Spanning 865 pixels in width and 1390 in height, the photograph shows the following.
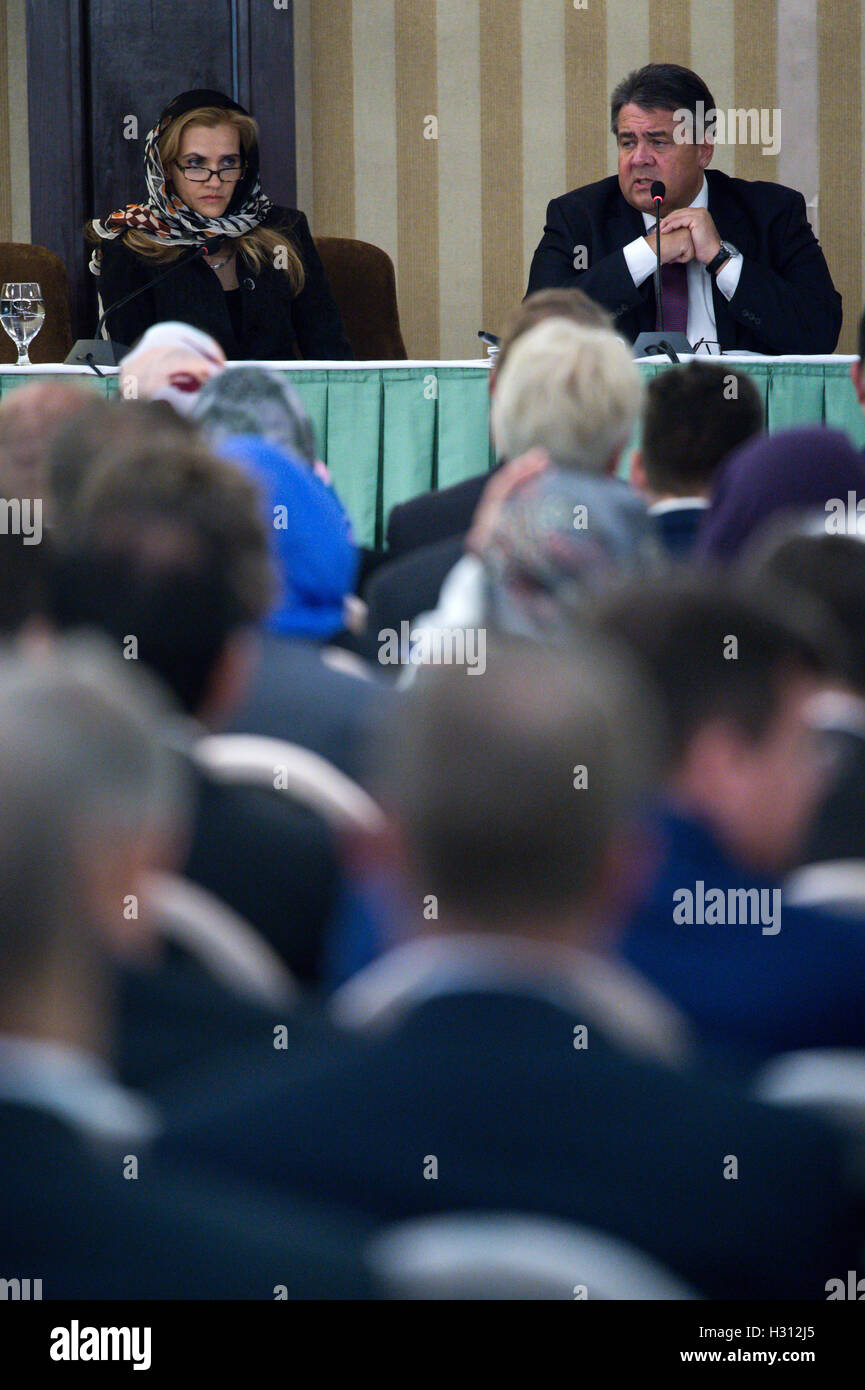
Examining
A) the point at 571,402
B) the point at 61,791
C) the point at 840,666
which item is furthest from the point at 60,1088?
the point at 571,402

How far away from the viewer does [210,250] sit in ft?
12.7

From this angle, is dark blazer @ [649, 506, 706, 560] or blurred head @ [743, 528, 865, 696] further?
dark blazer @ [649, 506, 706, 560]

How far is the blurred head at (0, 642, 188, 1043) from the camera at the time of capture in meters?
0.84

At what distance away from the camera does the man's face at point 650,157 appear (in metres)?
3.89

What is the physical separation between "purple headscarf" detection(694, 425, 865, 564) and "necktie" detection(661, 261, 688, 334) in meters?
1.87

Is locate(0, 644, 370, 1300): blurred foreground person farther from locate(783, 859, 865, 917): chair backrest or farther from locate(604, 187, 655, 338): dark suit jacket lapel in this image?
locate(604, 187, 655, 338): dark suit jacket lapel

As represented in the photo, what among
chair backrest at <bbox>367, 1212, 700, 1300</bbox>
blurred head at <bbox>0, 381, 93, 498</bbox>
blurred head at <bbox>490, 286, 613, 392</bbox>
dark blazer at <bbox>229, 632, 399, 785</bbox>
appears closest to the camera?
chair backrest at <bbox>367, 1212, 700, 1300</bbox>

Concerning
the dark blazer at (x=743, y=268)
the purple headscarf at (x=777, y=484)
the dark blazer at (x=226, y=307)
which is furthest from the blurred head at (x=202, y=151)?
the purple headscarf at (x=777, y=484)

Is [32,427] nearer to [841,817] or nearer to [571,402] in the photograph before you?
[571,402]

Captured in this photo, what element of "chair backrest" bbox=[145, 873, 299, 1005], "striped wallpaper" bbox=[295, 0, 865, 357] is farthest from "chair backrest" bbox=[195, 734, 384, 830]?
"striped wallpaper" bbox=[295, 0, 865, 357]

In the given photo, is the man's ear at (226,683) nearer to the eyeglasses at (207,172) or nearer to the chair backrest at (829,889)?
the chair backrest at (829,889)

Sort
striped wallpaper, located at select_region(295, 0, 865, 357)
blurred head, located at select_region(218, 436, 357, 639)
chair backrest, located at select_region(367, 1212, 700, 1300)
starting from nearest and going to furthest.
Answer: chair backrest, located at select_region(367, 1212, 700, 1300) < blurred head, located at select_region(218, 436, 357, 639) < striped wallpaper, located at select_region(295, 0, 865, 357)

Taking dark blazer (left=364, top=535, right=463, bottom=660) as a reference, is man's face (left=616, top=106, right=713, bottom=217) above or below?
above
